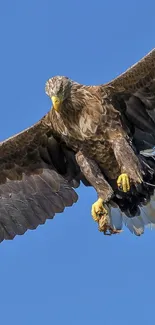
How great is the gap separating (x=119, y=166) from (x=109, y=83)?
42.6 inches

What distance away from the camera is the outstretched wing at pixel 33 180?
51.6 feet

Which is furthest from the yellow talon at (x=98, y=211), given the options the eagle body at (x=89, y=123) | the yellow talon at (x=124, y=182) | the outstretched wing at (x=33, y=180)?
the outstretched wing at (x=33, y=180)

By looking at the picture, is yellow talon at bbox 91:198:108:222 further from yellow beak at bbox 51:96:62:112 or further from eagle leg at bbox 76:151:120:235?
yellow beak at bbox 51:96:62:112

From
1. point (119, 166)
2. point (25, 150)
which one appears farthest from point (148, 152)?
point (25, 150)

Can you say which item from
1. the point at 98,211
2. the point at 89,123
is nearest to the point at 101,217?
the point at 98,211

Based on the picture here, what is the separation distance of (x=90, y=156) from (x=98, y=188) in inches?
17.1

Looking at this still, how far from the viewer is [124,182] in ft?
48.3

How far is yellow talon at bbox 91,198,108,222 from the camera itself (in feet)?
48.6

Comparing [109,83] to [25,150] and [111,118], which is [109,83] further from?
[25,150]

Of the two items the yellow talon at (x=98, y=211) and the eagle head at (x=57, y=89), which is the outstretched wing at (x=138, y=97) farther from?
the yellow talon at (x=98, y=211)

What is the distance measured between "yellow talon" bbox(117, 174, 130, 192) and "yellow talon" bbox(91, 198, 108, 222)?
1.17ft

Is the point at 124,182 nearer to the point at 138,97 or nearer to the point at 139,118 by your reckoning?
the point at 139,118

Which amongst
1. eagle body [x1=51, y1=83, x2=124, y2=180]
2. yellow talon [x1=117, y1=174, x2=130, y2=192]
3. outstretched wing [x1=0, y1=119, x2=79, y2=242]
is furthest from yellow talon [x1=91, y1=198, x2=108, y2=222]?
outstretched wing [x1=0, y1=119, x2=79, y2=242]

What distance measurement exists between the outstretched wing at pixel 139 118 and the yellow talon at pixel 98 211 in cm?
104
